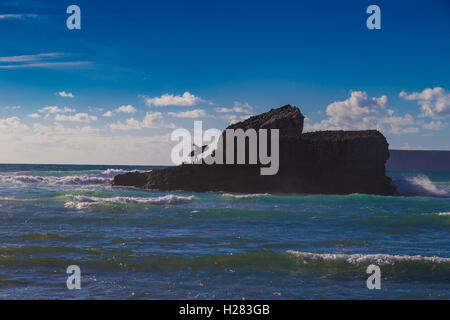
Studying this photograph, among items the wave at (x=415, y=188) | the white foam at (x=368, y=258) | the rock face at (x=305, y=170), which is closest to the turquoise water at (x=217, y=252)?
the white foam at (x=368, y=258)

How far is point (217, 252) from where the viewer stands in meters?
11.9

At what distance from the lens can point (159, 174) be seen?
38500 mm

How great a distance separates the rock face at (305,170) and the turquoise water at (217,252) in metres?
14.1

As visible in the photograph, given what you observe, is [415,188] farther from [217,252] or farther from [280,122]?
[217,252]

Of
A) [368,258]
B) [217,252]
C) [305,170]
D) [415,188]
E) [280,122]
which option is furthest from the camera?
[415,188]

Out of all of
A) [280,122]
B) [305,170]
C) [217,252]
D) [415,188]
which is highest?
[280,122]

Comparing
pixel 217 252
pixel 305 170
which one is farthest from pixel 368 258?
pixel 305 170

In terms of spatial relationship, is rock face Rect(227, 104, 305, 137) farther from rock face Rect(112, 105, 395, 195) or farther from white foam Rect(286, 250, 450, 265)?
white foam Rect(286, 250, 450, 265)

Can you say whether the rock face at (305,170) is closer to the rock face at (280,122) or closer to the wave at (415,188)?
the rock face at (280,122)

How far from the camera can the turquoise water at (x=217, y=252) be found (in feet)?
28.6

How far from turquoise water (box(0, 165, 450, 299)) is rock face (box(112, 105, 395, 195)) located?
14.1 m

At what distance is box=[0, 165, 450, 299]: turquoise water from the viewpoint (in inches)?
343

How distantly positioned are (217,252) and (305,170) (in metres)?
26.0
